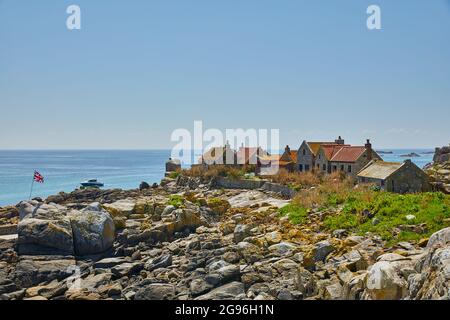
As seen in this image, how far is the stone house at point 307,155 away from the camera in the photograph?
3766cm

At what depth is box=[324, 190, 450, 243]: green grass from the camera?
15581 millimetres

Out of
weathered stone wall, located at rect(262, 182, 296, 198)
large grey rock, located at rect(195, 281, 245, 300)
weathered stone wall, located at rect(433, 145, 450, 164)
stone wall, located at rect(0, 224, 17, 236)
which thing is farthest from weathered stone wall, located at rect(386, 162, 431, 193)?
weathered stone wall, located at rect(433, 145, 450, 164)

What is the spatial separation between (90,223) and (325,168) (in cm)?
2265

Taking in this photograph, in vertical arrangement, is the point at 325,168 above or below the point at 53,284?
above

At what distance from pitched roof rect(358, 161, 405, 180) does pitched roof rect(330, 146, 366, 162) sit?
2857 mm

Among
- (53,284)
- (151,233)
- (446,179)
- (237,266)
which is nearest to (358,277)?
(237,266)

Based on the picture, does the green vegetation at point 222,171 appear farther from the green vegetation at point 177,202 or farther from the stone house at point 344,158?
the green vegetation at point 177,202

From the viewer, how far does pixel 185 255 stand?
17.4m

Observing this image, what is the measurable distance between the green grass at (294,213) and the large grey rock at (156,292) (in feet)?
29.6

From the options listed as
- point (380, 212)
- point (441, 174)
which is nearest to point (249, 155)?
point (441, 174)

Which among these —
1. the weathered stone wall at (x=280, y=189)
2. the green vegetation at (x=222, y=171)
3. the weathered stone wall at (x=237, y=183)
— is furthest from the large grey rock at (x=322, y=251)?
the green vegetation at (x=222, y=171)

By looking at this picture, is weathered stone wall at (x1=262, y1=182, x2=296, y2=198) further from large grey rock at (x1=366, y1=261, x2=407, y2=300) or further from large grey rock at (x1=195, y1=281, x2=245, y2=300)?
large grey rock at (x1=366, y1=261, x2=407, y2=300)

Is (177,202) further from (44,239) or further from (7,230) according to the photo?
(7,230)

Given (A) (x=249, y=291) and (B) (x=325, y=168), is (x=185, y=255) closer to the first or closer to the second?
(A) (x=249, y=291)
